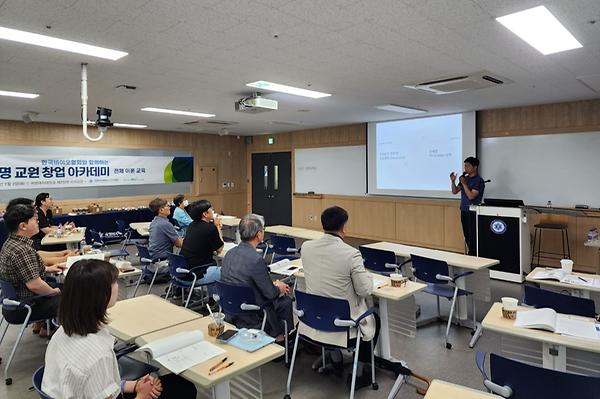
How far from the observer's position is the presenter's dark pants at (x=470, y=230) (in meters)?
6.37

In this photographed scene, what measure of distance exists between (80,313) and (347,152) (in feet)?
29.0

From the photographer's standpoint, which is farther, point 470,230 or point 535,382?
point 470,230

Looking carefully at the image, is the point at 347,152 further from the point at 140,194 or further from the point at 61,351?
the point at 61,351

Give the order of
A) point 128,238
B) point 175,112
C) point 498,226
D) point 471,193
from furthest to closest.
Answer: point 128,238
point 175,112
point 471,193
point 498,226

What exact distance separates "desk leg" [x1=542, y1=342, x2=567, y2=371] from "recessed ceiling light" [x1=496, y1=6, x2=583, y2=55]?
7.50ft

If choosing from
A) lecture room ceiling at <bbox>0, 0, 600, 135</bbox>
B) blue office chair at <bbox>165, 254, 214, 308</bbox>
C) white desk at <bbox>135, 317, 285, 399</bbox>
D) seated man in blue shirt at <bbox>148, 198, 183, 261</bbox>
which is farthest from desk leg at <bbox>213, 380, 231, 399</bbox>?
seated man in blue shirt at <bbox>148, 198, 183, 261</bbox>

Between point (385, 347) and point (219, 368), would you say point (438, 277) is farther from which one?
point (219, 368)

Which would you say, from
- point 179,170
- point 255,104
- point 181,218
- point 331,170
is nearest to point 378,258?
point 255,104

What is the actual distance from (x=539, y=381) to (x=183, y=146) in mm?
10759

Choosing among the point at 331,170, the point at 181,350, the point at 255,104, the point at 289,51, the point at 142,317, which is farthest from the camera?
the point at 331,170

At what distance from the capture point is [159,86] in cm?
515

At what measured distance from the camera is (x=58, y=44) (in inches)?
135

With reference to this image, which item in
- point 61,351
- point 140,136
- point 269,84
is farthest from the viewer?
point 140,136

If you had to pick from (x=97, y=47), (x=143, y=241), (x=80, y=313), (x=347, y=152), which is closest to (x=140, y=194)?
(x=143, y=241)
